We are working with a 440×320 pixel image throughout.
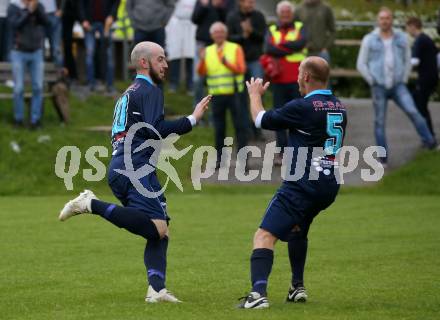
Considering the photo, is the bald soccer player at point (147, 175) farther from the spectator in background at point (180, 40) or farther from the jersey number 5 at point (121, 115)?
the spectator in background at point (180, 40)

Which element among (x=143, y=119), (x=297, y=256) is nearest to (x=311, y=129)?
(x=297, y=256)

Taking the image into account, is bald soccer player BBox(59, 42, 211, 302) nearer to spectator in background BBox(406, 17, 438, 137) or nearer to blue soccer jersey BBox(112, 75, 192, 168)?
blue soccer jersey BBox(112, 75, 192, 168)

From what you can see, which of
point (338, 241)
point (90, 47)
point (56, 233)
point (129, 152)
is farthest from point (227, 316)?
point (90, 47)

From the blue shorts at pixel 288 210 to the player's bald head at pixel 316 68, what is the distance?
87 cm

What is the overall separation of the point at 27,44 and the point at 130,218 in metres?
12.4

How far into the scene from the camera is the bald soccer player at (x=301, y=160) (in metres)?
9.34

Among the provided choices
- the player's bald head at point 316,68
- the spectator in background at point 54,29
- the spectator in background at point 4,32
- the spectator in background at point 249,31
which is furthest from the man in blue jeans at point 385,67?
the player's bald head at point 316,68

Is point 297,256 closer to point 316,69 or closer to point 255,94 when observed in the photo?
point 255,94

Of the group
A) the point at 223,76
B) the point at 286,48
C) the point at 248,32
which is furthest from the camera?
the point at 248,32

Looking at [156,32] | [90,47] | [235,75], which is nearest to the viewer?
[235,75]

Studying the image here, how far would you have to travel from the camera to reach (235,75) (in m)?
20.3

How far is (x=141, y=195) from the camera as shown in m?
9.47

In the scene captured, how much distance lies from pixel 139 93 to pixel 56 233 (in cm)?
556

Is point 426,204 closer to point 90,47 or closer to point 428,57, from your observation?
point 428,57
